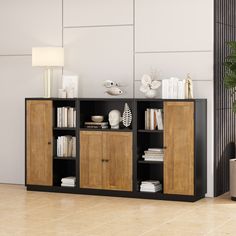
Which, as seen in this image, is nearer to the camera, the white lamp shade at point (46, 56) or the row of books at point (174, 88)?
the row of books at point (174, 88)

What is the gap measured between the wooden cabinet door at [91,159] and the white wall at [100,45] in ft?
2.30

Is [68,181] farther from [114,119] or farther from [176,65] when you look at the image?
[176,65]

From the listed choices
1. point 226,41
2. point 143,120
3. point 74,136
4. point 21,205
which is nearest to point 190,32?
point 226,41

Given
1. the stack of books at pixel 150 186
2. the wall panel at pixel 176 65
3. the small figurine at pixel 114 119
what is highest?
the wall panel at pixel 176 65

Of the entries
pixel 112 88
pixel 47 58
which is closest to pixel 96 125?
pixel 112 88

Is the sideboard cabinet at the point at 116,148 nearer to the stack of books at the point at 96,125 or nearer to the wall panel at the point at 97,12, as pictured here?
the stack of books at the point at 96,125

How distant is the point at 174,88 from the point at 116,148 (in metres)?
1.05

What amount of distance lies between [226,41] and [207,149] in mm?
1493

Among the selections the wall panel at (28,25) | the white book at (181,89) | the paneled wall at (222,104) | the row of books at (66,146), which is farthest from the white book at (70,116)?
the paneled wall at (222,104)

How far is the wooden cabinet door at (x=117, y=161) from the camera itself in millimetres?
8570

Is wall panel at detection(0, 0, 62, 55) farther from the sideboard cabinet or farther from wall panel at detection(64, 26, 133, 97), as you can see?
the sideboard cabinet

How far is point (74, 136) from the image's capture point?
9.18 metres

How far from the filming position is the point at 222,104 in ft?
29.2

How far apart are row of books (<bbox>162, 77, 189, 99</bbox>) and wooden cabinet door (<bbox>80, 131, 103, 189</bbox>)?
1.00 meters
